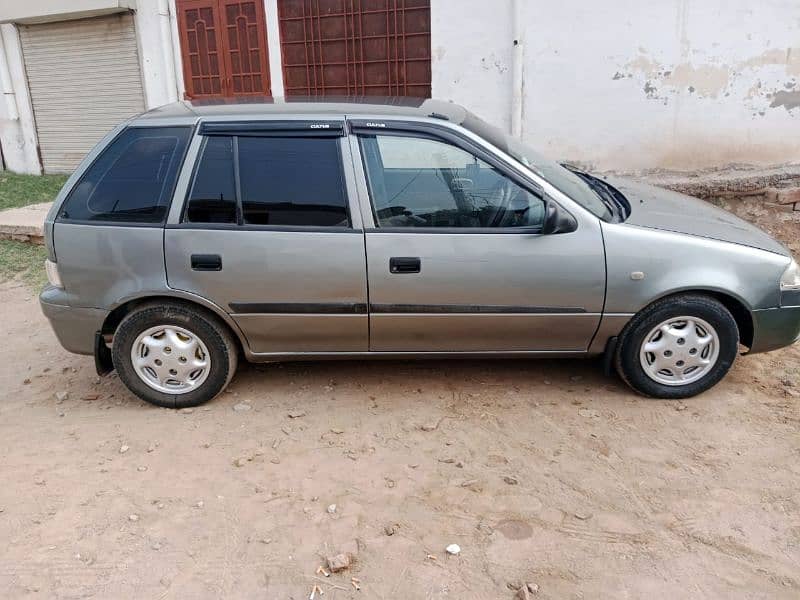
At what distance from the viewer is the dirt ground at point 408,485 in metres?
2.71

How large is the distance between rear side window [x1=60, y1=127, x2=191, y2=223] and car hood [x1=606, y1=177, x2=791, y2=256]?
264 cm

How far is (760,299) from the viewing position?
3.75 meters

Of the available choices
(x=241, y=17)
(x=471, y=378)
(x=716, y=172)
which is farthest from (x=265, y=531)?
(x=241, y=17)

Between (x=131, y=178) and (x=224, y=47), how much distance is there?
6.30 metres

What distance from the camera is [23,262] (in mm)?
7008

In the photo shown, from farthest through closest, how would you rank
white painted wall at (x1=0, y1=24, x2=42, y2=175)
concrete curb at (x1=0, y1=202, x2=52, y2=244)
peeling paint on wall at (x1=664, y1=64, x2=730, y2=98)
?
1. white painted wall at (x1=0, y1=24, x2=42, y2=175)
2. peeling paint on wall at (x1=664, y1=64, x2=730, y2=98)
3. concrete curb at (x1=0, y1=202, x2=52, y2=244)

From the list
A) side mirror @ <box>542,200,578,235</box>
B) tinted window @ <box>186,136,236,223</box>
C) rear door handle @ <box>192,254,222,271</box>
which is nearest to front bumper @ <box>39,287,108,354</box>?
rear door handle @ <box>192,254,222,271</box>

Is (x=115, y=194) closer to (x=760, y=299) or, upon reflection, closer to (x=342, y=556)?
(x=342, y=556)

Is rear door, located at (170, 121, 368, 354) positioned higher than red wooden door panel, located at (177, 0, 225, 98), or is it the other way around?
red wooden door panel, located at (177, 0, 225, 98)

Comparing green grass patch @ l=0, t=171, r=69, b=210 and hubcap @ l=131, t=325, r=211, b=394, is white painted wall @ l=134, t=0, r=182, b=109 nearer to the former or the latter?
green grass patch @ l=0, t=171, r=69, b=210

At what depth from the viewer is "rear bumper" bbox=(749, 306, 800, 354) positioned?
378cm

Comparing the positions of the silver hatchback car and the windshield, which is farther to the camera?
the windshield

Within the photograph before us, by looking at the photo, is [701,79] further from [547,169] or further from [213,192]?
[213,192]

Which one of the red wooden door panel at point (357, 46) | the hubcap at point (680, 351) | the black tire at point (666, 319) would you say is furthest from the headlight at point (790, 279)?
the red wooden door panel at point (357, 46)
